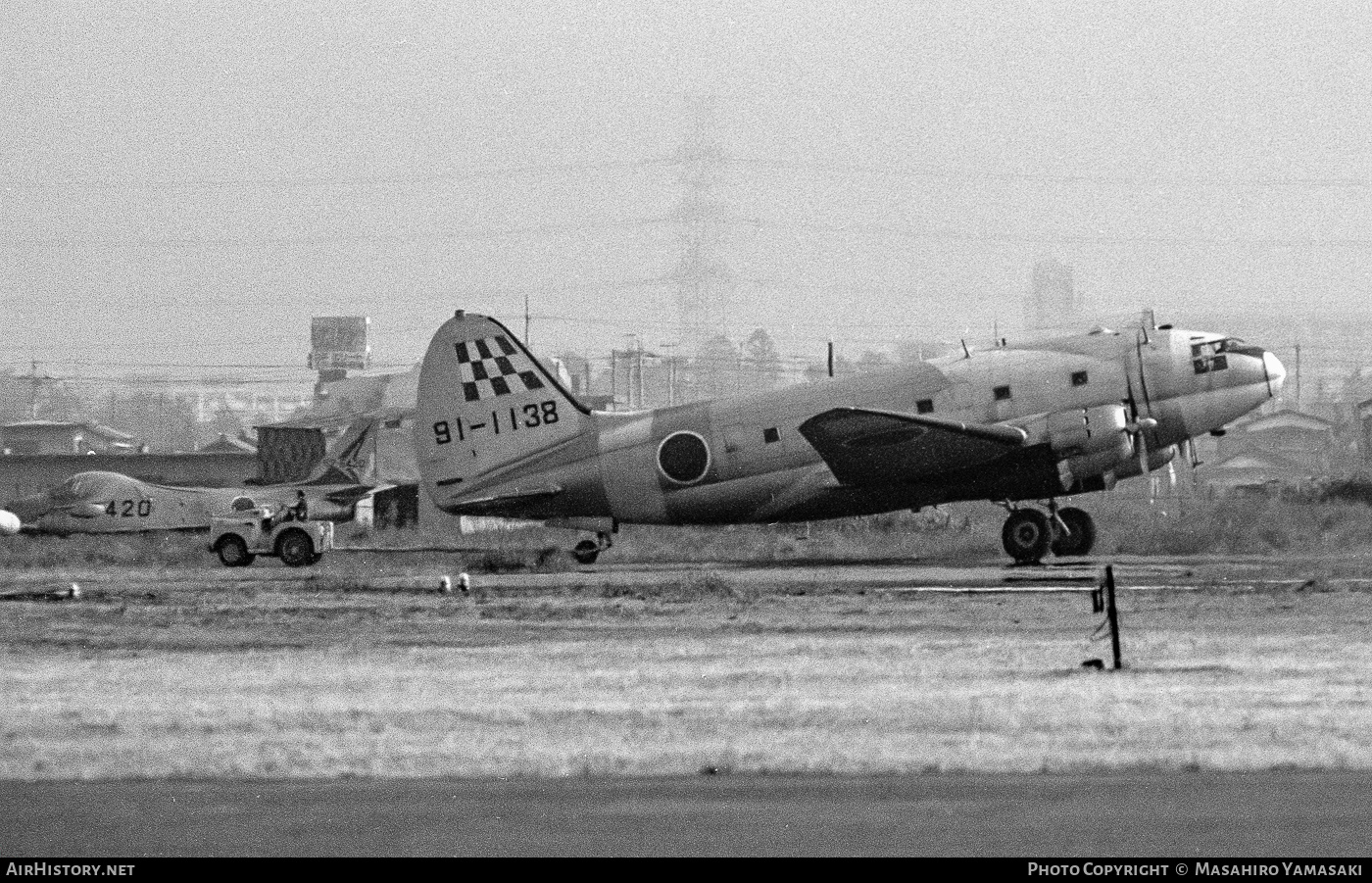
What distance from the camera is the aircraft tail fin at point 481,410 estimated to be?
1571 inches

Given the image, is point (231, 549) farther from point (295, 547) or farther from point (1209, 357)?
point (1209, 357)

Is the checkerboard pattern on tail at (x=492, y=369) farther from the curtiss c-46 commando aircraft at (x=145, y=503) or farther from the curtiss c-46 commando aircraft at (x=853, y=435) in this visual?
the curtiss c-46 commando aircraft at (x=145, y=503)

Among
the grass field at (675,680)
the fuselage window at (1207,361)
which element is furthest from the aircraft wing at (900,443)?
the grass field at (675,680)

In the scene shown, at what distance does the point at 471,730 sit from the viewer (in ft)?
51.7

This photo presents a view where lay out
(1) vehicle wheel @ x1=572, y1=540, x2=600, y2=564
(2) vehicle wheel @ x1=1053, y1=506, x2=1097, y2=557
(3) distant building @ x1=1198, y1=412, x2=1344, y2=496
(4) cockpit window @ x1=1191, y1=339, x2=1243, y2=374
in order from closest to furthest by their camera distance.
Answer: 1. (4) cockpit window @ x1=1191, y1=339, x2=1243, y2=374
2. (2) vehicle wheel @ x1=1053, y1=506, x2=1097, y2=557
3. (1) vehicle wheel @ x1=572, y1=540, x2=600, y2=564
4. (3) distant building @ x1=1198, y1=412, x2=1344, y2=496

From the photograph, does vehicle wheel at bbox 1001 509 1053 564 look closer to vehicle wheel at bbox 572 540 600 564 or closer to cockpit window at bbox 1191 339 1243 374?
cockpit window at bbox 1191 339 1243 374

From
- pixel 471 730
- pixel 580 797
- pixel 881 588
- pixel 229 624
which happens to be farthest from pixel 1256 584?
pixel 580 797

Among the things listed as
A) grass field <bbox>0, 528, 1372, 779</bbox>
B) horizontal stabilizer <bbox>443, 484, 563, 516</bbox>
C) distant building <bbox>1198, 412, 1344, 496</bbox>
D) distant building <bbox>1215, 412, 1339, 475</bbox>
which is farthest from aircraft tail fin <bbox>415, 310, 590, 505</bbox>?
distant building <bbox>1215, 412, 1339, 475</bbox>

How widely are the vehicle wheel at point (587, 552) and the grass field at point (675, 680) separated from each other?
8.21 metres

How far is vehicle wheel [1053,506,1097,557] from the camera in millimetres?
37781

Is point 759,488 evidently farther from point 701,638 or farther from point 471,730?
point 471,730

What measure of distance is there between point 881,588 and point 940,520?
909 inches

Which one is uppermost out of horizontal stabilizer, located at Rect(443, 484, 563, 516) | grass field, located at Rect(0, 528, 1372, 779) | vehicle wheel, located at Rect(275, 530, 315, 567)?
horizontal stabilizer, located at Rect(443, 484, 563, 516)

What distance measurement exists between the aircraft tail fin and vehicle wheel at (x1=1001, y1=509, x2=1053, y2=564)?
8.89m
